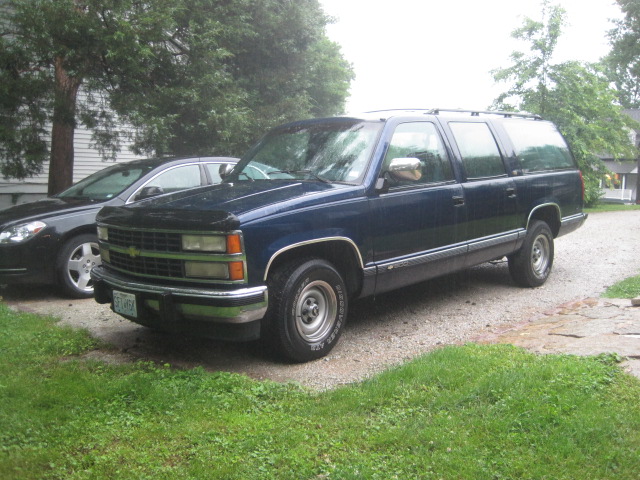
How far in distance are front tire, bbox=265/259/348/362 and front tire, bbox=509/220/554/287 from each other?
10.4 ft

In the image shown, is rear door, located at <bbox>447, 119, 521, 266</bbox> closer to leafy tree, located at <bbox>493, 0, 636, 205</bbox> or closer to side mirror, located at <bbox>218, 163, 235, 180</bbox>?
side mirror, located at <bbox>218, 163, 235, 180</bbox>

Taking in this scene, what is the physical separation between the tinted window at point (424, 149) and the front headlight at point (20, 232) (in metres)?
3.99

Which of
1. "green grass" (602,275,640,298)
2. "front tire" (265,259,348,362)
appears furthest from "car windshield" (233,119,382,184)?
"green grass" (602,275,640,298)

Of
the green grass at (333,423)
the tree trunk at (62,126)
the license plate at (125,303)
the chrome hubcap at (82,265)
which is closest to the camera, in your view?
the green grass at (333,423)

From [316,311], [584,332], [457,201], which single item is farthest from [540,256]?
[316,311]

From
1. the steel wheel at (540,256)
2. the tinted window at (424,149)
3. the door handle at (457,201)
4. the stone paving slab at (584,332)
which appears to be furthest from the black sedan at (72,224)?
the steel wheel at (540,256)

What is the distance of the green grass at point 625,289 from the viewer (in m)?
6.86

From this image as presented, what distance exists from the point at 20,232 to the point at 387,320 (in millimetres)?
4077

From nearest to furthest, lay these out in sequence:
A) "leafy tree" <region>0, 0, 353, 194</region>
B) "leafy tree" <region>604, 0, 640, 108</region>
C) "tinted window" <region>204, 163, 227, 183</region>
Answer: "tinted window" <region>204, 163, 227, 183</region> < "leafy tree" <region>0, 0, 353, 194</region> < "leafy tree" <region>604, 0, 640, 108</region>

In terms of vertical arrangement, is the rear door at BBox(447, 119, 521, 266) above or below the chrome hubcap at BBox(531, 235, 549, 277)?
above

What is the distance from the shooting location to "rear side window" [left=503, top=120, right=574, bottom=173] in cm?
738

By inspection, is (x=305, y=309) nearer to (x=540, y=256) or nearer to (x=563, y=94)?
(x=540, y=256)

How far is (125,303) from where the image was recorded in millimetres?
4805

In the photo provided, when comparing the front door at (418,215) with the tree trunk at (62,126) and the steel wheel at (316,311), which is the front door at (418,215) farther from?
the tree trunk at (62,126)
